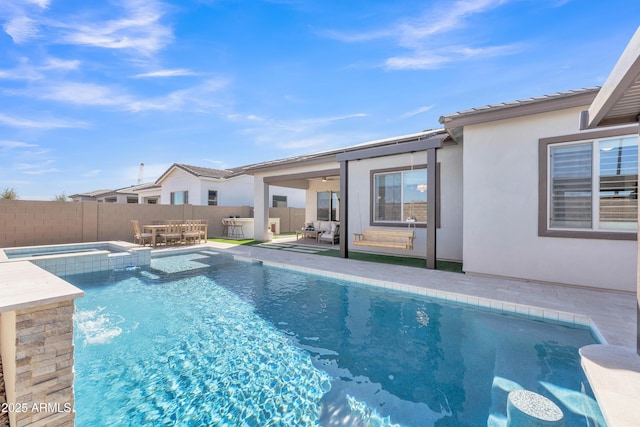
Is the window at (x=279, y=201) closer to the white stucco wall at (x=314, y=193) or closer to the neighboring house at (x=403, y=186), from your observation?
the white stucco wall at (x=314, y=193)

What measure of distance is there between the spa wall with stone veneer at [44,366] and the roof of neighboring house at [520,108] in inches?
277

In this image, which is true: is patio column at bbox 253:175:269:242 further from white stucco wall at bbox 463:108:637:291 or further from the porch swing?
white stucco wall at bbox 463:108:637:291

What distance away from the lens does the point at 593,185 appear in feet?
17.2

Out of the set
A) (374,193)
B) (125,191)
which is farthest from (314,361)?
(125,191)

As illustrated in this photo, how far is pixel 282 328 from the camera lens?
13.8ft

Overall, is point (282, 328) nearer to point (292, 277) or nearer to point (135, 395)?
point (135, 395)

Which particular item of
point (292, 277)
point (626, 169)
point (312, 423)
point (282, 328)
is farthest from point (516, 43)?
point (312, 423)

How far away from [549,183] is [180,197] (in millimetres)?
20094

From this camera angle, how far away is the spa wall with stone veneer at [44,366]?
1.77 meters

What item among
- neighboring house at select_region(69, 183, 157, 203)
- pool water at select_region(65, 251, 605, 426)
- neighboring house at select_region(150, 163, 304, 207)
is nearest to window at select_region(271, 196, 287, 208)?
neighboring house at select_region(150, 163, 304, 207)

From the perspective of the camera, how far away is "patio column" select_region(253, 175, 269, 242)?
1294cm

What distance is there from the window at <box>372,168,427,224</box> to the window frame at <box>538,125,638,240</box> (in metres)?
3.11

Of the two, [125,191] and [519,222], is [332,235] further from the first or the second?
[125,191]

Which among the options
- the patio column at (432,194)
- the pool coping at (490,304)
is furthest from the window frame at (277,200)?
the patio column at (432,194)
